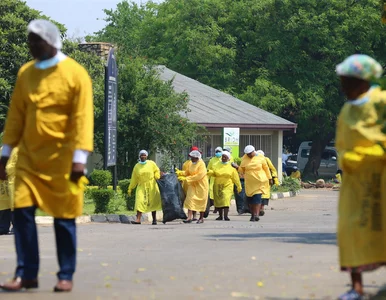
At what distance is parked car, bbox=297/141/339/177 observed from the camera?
58062 millimetres

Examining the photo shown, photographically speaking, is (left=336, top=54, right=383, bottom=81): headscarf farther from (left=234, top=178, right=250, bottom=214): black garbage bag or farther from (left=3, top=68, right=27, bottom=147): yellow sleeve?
(left=234, top=178, right=250, bottom=214): black garbage bag

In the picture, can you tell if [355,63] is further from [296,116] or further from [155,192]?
[296,116]

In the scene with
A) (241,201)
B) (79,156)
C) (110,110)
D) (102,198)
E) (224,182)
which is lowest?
(241,201)

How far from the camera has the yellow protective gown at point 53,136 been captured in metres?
7.80

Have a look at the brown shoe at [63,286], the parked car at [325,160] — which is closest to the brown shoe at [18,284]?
the brown shoe at [63,286]

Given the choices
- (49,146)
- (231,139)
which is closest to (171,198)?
(231,139)

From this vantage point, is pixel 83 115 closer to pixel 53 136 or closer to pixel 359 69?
pixel 53 136

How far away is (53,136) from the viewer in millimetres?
7797

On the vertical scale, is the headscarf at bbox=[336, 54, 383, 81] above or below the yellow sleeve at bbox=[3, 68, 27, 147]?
above

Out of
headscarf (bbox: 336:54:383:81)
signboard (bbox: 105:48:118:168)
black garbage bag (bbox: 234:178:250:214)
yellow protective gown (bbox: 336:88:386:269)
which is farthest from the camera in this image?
black garbage bag (bbox: 234:178:250:214)

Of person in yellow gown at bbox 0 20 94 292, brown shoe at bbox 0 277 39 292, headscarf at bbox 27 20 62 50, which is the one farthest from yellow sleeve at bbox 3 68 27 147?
brown shoe at bbox 0 277 39 292

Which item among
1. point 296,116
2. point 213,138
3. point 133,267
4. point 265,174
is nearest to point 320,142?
point 296,116

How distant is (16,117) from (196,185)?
1626 cm

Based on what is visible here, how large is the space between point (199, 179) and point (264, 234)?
25.8 ft
